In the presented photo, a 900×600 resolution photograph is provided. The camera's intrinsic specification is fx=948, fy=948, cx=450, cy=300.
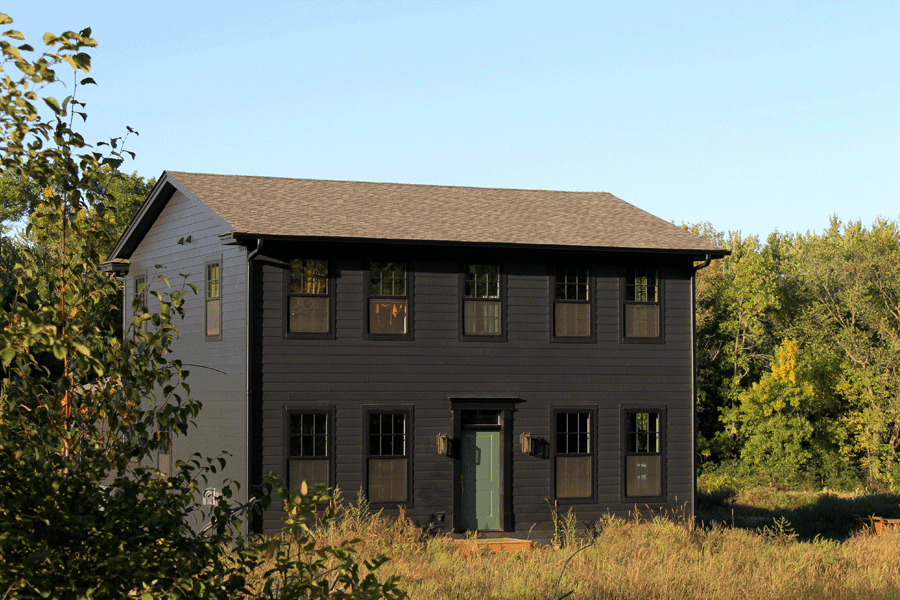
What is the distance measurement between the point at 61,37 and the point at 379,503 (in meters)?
14.1

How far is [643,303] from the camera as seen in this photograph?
63.1 ft

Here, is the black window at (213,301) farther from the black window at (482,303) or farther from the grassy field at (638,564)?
the black window at (482,303)

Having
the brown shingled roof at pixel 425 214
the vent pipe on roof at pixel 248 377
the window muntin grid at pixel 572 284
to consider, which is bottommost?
the vent pipe on roof at pixel 248 377

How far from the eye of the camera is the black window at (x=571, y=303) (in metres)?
18.8

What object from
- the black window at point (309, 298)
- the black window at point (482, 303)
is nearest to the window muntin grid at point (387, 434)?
the black window at point (309, 298)

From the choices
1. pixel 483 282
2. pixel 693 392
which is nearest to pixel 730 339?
pixel 693 392

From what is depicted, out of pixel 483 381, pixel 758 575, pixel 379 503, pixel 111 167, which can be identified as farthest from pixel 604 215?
pixel 111 167

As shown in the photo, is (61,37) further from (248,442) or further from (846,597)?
(248,442)

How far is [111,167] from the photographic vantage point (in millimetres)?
4566

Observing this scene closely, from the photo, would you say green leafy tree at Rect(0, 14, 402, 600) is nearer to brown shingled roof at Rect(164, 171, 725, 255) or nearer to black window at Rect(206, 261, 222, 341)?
brown shingled roof at Rect(164, 171, 725, 255)

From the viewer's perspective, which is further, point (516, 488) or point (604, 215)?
point (604, 215)

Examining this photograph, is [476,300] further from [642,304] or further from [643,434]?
[643,434]

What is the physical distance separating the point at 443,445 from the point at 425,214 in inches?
190

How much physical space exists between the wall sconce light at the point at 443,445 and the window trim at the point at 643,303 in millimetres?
4132
